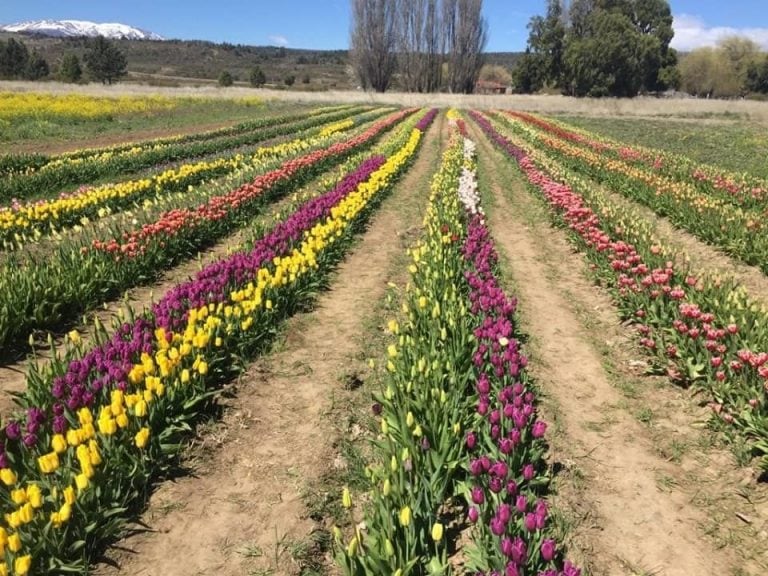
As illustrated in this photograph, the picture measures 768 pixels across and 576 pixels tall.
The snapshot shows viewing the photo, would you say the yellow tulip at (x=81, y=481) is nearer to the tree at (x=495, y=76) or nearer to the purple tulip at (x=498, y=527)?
the purple tulip at (x=498, y=527)

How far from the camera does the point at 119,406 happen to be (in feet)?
13.1

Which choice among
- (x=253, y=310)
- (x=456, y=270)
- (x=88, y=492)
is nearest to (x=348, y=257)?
(x=456, y=270)

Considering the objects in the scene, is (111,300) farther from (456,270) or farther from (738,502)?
(738,502)

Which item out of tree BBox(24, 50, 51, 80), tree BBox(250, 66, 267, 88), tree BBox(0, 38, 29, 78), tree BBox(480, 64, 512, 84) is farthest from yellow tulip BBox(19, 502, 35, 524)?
tree BBox(480, 64, 512, 84)

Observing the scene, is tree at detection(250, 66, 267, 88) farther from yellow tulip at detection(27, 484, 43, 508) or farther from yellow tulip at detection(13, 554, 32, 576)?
yellow tulip at detection(13, 554, 32, 576)

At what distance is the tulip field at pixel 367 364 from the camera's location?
11.4ft

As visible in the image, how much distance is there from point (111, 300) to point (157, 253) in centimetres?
131

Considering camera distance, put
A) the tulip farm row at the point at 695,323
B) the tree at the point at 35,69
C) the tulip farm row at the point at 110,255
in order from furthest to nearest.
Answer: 1. the tree at the point at 35,69
2. the tulip farm row at the point at 110,255
3. the tulip farm row at the point at 695,323

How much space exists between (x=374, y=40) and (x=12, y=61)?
60830mm

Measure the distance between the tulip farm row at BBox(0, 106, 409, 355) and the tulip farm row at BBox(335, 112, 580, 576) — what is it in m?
4.27

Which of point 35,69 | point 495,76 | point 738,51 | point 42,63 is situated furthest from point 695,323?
point 495,76

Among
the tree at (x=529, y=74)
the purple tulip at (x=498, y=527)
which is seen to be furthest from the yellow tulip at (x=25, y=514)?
the tree at (x=529, y=74)

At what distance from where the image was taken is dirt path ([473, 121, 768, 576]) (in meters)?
3.77

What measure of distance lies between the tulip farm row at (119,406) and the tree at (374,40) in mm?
74750
